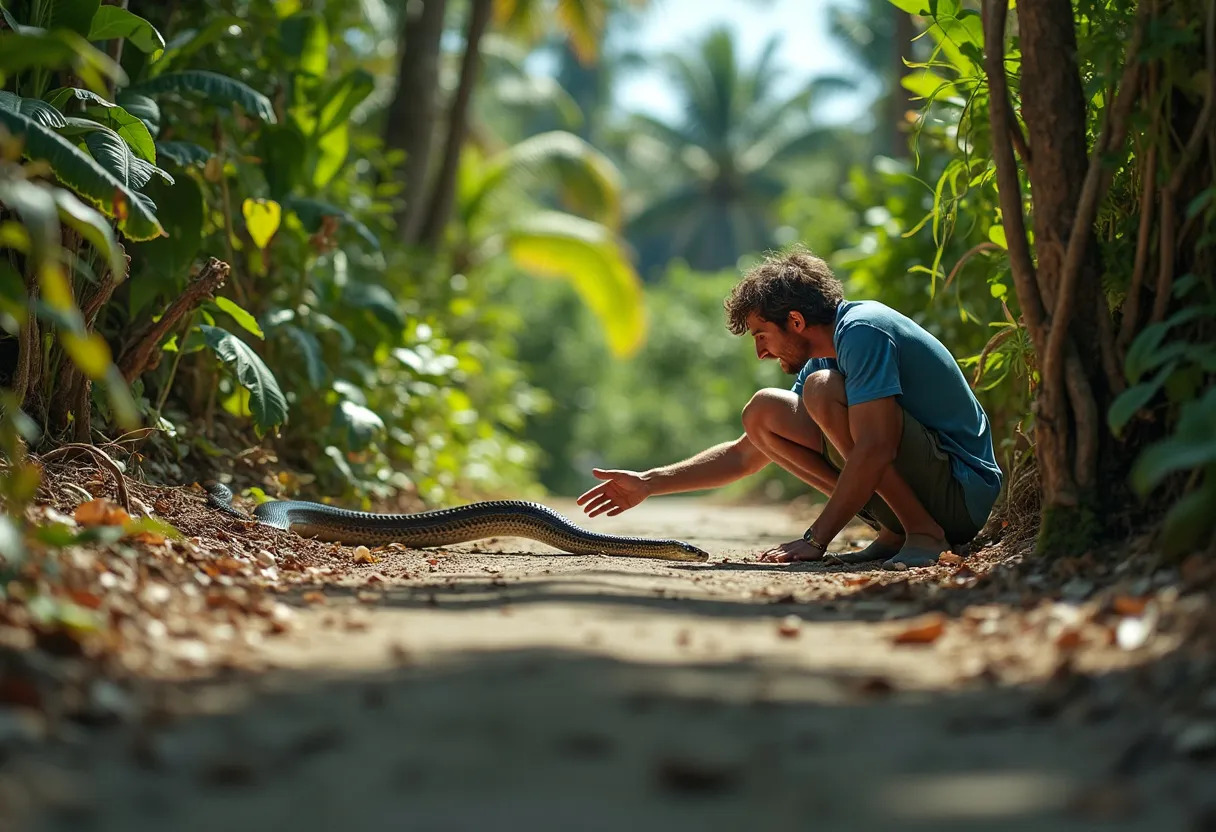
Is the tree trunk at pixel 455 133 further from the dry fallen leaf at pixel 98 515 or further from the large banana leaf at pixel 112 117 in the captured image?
the dry fallen leaf at pixel 98 515

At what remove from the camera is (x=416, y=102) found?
12.3 meters

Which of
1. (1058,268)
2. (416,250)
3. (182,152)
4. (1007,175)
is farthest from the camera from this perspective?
(416,250)

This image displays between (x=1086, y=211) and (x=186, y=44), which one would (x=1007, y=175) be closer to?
(x=1086, y=211)

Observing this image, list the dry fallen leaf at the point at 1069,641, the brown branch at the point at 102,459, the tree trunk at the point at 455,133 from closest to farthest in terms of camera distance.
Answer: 1. the dry fallen leaf at the point at 1069,641
2. the brown branch at the point at 102,459
3. the tree trunk at the point at 455,133

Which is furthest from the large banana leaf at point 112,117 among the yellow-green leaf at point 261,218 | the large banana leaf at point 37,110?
the yellow-green leaf at point 261,218

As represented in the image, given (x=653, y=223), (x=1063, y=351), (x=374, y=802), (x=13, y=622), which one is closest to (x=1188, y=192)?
(x=1063, y=351)

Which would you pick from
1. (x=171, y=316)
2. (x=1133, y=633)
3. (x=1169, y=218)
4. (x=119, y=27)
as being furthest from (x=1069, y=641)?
(x=119, y=27)

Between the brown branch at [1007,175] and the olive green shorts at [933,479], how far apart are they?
105cm

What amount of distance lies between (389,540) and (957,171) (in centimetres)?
303

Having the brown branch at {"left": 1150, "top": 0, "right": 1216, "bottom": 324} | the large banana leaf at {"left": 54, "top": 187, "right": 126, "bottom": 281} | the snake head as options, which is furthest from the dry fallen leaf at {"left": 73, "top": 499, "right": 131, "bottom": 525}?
the brown branch at {"left": 1150, "top": 0, "right": 1216, "bottom": 324}

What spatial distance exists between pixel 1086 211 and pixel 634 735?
2528 mm

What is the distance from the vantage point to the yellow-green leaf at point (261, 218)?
6.46 metres

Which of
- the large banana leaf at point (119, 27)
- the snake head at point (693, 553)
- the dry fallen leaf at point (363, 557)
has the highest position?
the large banana leaf at point (119, 27)

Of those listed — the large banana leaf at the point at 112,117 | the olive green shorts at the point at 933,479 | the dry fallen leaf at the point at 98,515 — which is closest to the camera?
the dry fallen leaf at the point at 98,515
